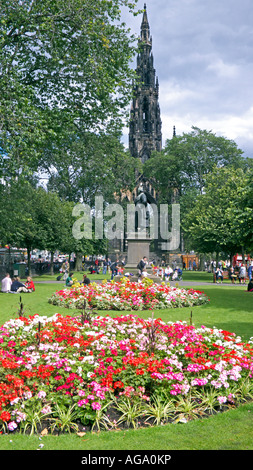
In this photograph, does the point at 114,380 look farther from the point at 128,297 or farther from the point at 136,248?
the point at 136,248

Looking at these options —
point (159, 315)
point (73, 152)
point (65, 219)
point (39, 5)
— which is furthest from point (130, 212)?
point (159, 315)

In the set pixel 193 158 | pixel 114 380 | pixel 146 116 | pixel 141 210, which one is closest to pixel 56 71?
pixel 141 210

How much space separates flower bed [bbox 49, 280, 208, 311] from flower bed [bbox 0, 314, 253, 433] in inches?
268

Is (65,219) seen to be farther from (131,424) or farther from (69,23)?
(131,424)

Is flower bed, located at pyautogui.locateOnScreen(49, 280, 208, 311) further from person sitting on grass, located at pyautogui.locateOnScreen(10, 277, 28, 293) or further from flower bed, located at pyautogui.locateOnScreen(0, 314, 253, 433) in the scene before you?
flower bed, located at pyautogui.locateOnScreen(0, 314, 253, 433)

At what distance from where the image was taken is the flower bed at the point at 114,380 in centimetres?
499

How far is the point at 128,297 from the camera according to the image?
14.5 meters

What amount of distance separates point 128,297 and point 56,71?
11.4m

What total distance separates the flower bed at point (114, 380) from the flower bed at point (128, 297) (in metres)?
6.81

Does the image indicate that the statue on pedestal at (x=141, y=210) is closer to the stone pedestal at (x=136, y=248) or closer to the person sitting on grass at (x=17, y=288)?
the stone pedestal at (x=136, y=248)

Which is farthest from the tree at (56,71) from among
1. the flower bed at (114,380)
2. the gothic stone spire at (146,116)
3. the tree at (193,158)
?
the gothic stone spire at (146,116)

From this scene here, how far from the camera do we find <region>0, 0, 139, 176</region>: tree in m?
15.5

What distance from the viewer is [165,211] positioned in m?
73.4
